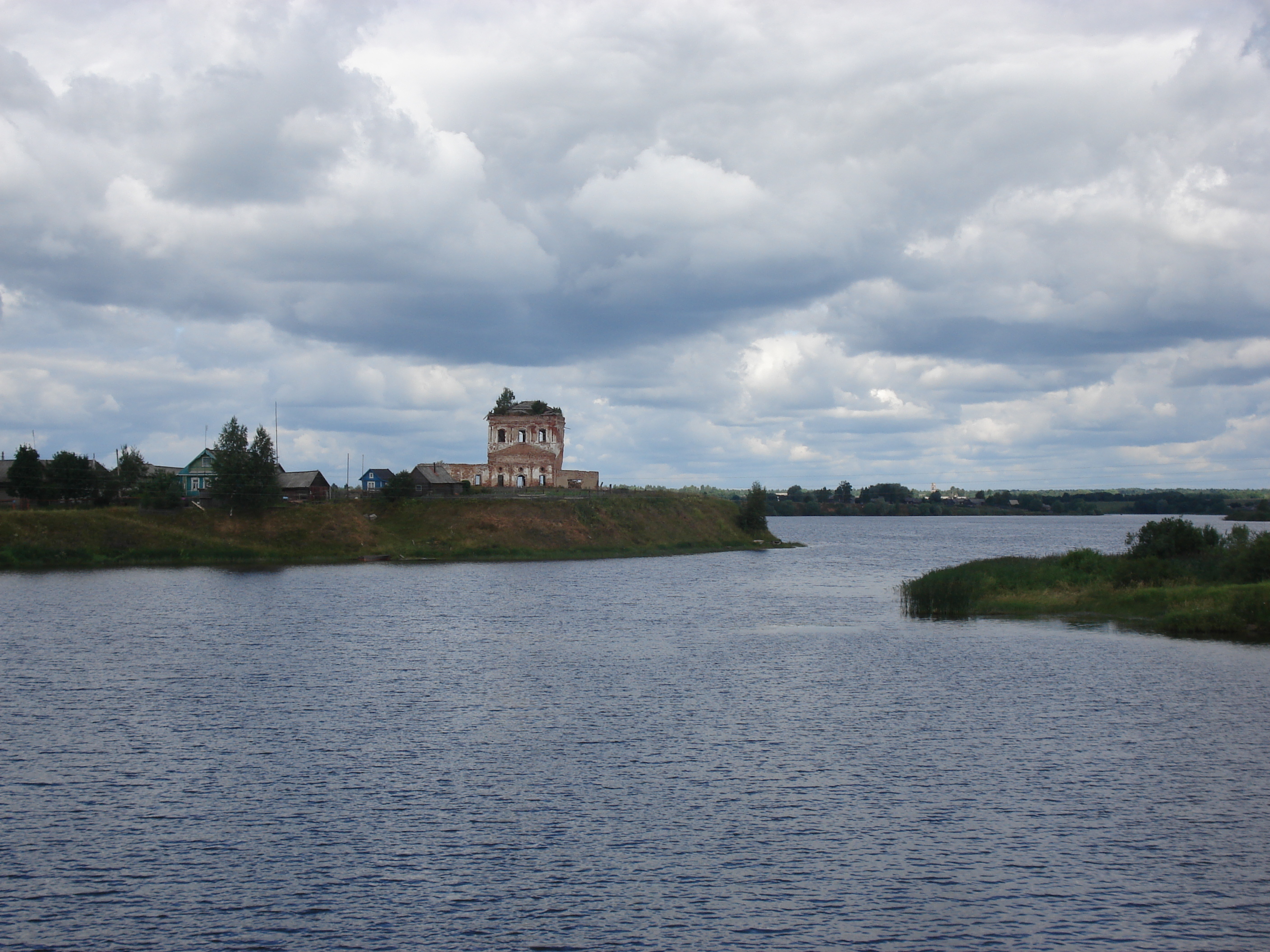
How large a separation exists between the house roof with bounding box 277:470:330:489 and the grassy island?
95.9 meters

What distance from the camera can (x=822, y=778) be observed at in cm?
3369

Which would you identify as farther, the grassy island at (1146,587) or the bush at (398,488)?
the bush at (398,488)

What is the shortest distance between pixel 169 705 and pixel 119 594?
46.0m

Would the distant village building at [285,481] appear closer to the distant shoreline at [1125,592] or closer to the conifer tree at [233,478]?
the conifer tree at [233,478]

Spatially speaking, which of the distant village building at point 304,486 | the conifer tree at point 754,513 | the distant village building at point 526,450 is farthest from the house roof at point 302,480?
the conifer tree at point 754,513

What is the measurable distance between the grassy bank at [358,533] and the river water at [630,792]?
53.2m

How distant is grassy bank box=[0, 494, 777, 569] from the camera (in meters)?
112

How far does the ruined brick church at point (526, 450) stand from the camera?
166625mm

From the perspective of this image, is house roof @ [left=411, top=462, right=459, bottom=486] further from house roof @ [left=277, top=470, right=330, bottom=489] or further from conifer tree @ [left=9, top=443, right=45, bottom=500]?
conifer tree @ [left=9, top=443, right=45, bottom=500]

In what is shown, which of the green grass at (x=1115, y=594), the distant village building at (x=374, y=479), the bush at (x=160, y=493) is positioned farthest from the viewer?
the distant village building at (x=374, y=479)

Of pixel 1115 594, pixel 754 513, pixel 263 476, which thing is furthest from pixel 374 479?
pixel 1115 594

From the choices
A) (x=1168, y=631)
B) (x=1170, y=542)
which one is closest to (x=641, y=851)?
(x=1168, y=631)

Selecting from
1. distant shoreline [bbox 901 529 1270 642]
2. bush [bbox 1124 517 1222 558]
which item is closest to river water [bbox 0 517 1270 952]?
distant shoreline [bbox 901 529 1270 642]

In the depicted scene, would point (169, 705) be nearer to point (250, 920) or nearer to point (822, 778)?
point (250, 920)
